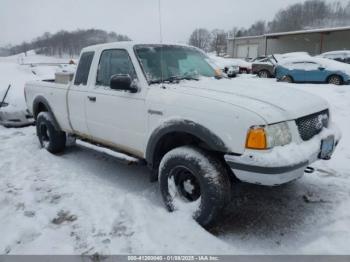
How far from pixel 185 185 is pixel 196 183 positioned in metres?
0.14

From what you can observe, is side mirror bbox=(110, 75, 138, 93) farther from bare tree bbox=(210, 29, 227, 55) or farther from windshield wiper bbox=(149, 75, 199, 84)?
bare tree bbox=(210, 29, 227, 55)

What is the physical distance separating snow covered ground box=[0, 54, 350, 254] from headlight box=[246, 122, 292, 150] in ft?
3.27

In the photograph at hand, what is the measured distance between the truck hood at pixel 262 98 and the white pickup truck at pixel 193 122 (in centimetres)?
1

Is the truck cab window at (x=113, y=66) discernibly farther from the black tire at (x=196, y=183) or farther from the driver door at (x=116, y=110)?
the black tire at (x=196, y=183)

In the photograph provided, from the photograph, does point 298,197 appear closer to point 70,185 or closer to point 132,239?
point 132,239

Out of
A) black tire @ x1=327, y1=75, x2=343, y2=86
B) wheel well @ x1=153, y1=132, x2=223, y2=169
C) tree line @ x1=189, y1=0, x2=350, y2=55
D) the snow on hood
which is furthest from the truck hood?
tree line @ x1=189, y1=0, x2=350, y2=55

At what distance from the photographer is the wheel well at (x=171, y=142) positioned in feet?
A: 11.2

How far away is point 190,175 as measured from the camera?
3377 mm

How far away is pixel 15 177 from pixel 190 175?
2.91 metres

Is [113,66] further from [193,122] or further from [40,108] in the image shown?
[40,108]

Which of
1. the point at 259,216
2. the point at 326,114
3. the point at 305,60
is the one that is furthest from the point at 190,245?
the point at 305,60

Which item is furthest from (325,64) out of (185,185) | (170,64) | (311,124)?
(185,185)

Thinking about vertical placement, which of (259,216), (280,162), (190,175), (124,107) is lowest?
(259,216)

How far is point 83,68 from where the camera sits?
15.7ft
